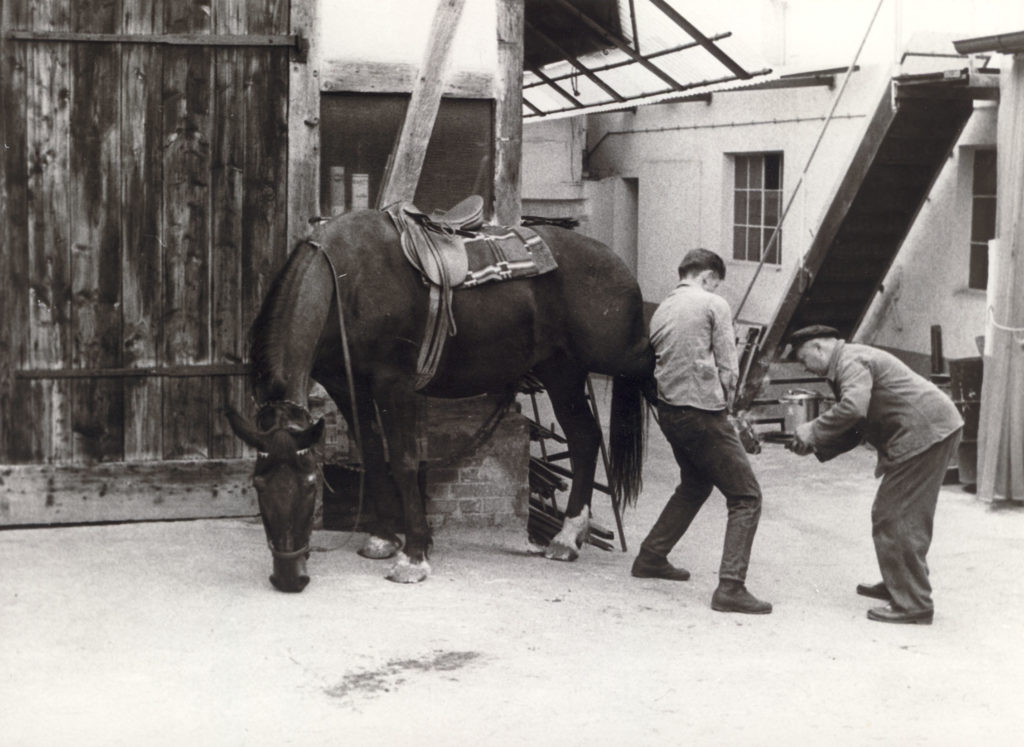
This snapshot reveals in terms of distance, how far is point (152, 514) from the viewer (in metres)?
8.38

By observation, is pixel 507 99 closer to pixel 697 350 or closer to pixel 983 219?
pixel 697 350

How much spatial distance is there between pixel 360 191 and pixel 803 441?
316cm

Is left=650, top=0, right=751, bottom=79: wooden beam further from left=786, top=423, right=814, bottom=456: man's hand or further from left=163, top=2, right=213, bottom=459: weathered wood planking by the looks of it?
left=786, top=423, right=814, bottom=456: man's hand

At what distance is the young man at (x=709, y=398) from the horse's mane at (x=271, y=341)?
1920mm

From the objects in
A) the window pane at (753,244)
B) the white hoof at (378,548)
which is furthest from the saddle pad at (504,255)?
the window pane at (753,244)

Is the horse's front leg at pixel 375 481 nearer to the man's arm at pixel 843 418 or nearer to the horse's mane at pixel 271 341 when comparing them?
the horse's mane at pixel 271 341

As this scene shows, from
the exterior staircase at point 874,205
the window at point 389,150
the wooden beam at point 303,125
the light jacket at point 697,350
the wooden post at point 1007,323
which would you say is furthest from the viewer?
the exterior staircase at point 874,205

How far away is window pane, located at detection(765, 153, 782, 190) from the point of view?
16266 mm

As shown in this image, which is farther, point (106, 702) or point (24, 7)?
point (24, 7)

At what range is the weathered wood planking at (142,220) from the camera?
320 inches

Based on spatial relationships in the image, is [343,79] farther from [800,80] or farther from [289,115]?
[800,80]

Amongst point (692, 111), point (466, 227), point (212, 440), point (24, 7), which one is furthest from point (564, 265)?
point (692, 111)

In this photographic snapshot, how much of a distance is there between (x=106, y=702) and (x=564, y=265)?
382 cm

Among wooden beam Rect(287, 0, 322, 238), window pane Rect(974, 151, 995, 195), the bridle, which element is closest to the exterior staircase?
window pane Rect(974, 151, 995, 195)
